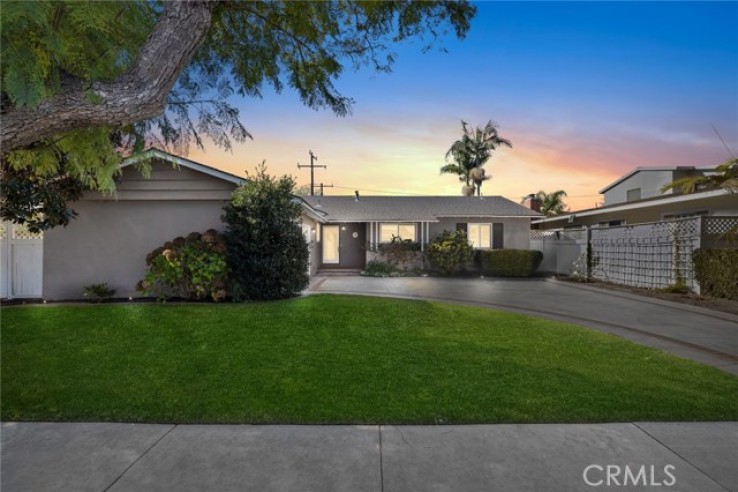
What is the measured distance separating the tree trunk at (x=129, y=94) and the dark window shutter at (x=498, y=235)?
19.8m

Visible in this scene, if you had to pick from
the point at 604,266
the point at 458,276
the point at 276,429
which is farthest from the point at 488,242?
the point at 276,429

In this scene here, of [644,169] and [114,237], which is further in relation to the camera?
[644,169]

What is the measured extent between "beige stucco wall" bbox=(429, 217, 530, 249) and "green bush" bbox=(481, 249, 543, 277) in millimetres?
1680

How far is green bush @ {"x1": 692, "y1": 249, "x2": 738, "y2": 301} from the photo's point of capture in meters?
10.9

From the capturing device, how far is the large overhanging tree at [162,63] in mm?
3209

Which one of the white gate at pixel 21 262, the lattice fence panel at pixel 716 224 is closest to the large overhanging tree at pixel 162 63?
the white gate at pixel 21 262

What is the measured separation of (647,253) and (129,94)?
1602cm

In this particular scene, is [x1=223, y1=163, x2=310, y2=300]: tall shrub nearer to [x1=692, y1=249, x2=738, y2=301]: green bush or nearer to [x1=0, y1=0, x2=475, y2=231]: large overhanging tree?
[x1=0, y1=0, x2=475, y2=231]: large overhanging tree

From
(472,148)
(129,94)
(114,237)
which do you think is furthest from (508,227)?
(129,94)

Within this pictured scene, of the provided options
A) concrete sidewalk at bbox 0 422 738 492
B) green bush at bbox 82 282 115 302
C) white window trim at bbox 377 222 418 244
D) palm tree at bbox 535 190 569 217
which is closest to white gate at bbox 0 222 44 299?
green bush at bbox 82 282 115 302

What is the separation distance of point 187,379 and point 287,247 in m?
5.07

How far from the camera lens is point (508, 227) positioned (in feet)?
73.2

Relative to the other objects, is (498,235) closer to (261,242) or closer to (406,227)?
(406,227)

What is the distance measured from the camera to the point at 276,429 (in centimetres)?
383
